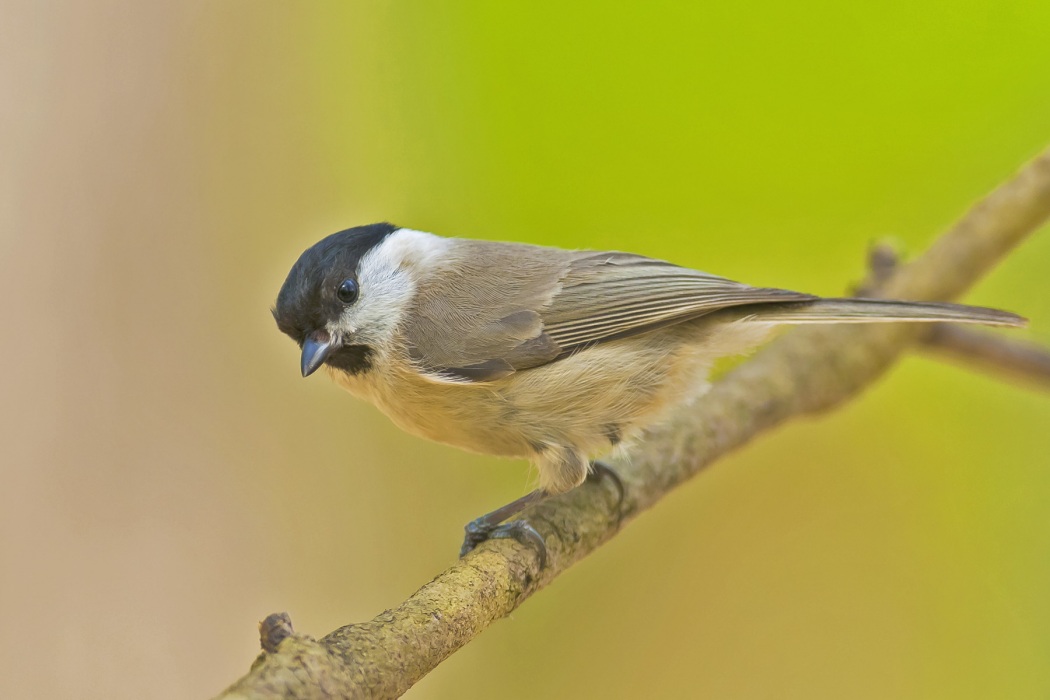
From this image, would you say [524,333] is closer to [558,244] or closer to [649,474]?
[649,474]

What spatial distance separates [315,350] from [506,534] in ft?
1.77

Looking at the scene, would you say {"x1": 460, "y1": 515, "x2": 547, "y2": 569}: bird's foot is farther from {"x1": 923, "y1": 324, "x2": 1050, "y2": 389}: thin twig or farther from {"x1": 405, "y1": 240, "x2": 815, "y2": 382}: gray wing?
{"x1": 923, "y1": 324, "x2": 1050, "y2": 389}: thin twig

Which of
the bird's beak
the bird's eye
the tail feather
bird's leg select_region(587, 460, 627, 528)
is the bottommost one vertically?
bird's leg select_region(587, 460, 627, 528)

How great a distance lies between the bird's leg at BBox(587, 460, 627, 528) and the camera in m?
1.99

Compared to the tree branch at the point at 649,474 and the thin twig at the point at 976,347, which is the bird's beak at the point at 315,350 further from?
the thin twig at the point at 976,347

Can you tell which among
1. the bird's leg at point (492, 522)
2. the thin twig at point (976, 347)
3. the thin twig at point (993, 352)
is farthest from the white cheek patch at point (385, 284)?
the thin twig at point (993, 352)

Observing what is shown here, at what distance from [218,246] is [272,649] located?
258 cm

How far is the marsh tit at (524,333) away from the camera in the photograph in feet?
6.28

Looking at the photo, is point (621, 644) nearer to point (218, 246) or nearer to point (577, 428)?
point (577, 428)

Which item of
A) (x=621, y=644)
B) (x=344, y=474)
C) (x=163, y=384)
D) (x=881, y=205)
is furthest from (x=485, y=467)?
(x=881, y=205)

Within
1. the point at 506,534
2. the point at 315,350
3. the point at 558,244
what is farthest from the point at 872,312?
the point at 558,244

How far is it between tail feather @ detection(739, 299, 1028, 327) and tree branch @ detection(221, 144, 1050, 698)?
35 cm

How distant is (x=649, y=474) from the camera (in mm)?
2109

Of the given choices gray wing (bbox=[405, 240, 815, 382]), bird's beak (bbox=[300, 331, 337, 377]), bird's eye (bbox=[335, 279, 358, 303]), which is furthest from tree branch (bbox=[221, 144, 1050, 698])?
bird's eye (bbox=[335, 279, 358, 303])
